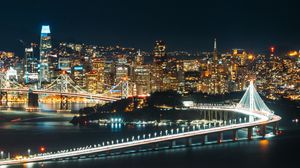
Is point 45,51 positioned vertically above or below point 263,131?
above

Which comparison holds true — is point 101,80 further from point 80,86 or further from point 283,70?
point 283,70

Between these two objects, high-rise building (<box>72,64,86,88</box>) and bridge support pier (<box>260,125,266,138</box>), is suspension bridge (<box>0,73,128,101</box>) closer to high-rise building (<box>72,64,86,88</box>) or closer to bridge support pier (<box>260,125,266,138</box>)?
high-rise building (<box>72,64,86,88</box>)

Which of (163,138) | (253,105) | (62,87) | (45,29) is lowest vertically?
(163,138)

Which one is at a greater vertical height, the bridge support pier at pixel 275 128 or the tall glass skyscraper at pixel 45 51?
the tall glass skyscraper at pixel 45 51

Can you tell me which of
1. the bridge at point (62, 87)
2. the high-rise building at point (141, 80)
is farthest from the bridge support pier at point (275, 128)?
the high-rise building at point (141, 80)

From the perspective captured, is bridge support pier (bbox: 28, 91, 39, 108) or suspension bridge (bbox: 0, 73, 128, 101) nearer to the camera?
bridge support pier (bbox: 28, 91, 39, 108)

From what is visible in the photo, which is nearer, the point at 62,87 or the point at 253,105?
the point at 253,105

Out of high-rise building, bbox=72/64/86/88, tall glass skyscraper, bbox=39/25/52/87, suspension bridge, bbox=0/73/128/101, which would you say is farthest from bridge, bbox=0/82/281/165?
tall glass skyscraper, bbox=39/25/52/87

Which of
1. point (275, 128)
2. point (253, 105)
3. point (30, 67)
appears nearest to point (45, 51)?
point (30, 67)

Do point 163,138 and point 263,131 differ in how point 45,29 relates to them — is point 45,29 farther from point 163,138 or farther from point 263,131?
point 163,138

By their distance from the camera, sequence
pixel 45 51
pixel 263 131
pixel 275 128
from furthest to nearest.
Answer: pixel 45 51
pixel 275 128
pixel 263 131

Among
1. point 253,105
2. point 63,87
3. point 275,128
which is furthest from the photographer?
point 63,87

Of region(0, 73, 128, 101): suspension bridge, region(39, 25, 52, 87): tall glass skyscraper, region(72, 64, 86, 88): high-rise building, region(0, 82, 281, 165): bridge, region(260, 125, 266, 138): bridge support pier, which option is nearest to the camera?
region(0, 82, 281, 165): bridge

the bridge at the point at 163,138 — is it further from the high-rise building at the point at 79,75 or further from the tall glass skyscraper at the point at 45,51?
the tall glass skyscraper at the point at 45,51
